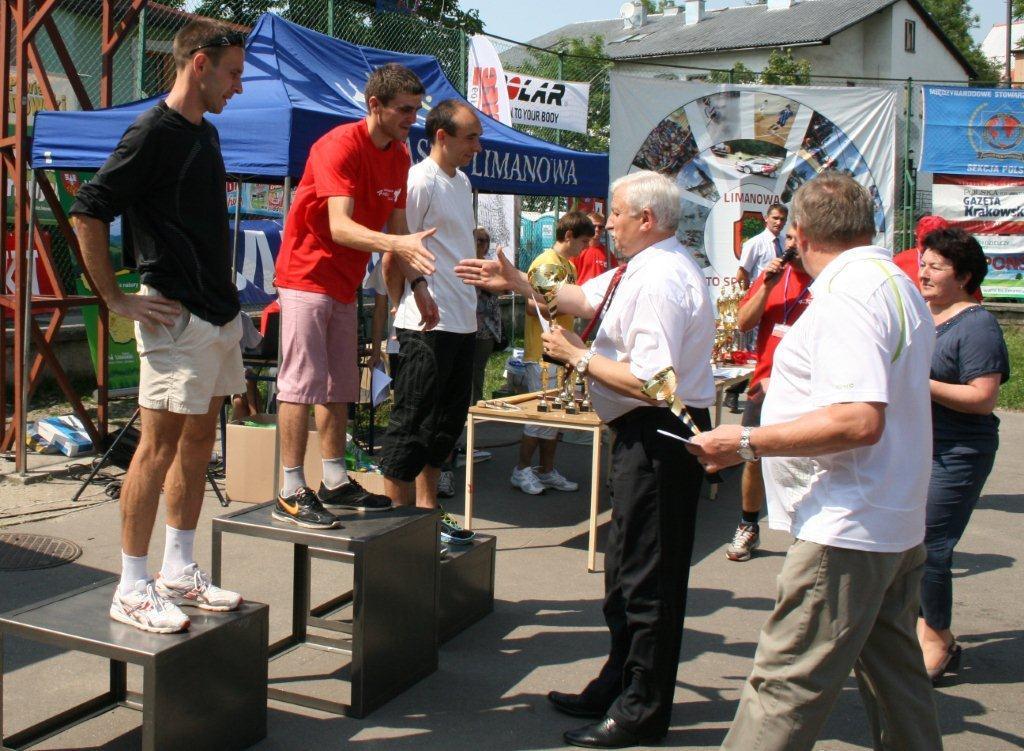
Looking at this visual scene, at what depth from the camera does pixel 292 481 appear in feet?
13.0

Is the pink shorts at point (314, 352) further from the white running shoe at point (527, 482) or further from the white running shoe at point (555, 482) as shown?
the white running shoe at point (555, 482)

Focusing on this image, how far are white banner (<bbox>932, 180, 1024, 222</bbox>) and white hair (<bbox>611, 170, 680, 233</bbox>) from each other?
12.4 m

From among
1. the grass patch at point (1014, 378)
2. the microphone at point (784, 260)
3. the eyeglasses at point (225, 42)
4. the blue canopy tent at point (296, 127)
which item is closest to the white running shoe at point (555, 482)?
the blue canopy tent at point (296, 127)

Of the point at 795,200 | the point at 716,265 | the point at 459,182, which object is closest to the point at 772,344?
the point at 459,182

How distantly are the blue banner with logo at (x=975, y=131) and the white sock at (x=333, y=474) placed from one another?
1244 centimetres

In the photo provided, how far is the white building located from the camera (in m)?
44.3

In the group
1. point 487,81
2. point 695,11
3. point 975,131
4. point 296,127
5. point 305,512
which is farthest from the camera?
point 695,11

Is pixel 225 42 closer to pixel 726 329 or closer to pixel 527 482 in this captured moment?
pixel 527 482

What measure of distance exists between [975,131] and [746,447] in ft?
44.2

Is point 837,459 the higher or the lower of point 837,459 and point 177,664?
the higher

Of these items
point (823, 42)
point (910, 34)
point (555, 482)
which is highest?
point (910, 34)

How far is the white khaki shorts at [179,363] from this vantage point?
131 inches

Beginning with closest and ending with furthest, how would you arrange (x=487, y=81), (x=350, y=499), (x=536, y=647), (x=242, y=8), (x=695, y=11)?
(x=350, y=499), (x=536, y=647), (x=487, y=81), (x=242, y=8), (x=695, y=11)

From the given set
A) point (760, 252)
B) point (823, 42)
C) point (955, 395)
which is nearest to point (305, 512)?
point (955, 395)
